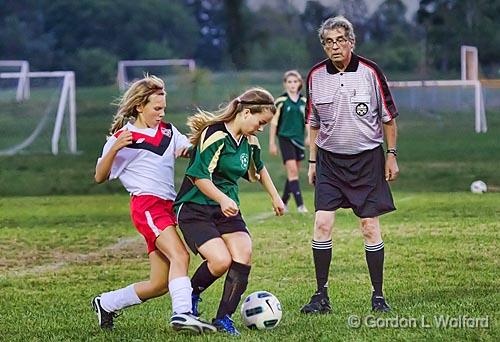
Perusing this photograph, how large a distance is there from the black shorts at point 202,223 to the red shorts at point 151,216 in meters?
0.08

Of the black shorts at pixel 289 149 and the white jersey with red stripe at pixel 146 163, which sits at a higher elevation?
the white jersey with red stripe at pixel 146 163

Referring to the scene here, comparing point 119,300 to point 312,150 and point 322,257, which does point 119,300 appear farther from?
point 312,150

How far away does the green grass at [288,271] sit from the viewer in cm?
625

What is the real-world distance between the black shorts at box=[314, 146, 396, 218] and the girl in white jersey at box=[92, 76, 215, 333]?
973mm

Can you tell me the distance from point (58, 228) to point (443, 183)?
673 centimetres

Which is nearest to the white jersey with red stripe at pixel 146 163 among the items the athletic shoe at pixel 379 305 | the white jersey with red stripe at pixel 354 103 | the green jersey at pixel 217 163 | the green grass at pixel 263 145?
the green jersey at pixel 217 163

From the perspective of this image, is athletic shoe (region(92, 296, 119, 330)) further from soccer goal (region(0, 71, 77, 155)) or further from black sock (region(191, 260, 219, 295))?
soccer goal (region(0, 71, 77, 155))

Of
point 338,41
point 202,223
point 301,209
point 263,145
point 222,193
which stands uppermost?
point 338,41

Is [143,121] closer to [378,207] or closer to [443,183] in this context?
[378,207]

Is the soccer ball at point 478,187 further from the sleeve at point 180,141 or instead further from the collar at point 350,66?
the sleeve at point 180,141

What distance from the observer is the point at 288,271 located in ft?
28.5

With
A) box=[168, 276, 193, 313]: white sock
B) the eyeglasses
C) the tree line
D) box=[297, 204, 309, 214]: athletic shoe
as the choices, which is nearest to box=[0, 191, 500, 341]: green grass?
box=[168, 276, 193, 313]: white sock

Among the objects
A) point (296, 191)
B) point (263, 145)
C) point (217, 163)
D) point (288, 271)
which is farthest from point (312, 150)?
point (263, 145)

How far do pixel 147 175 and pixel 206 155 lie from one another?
37 cm
